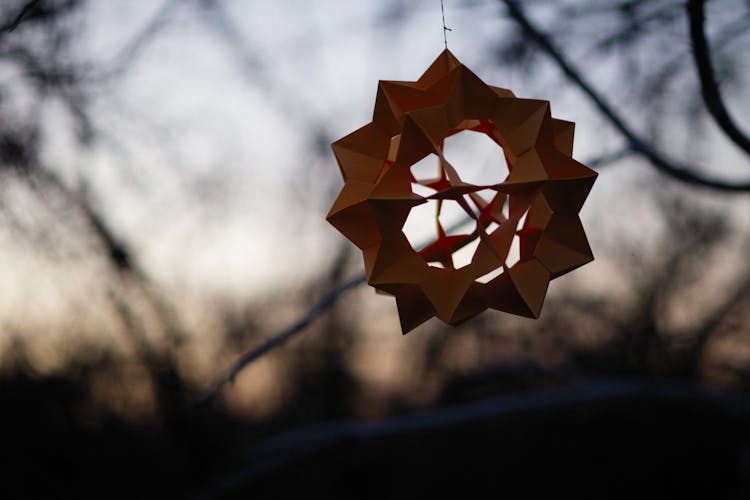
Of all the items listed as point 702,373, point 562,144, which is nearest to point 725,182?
point 562,144

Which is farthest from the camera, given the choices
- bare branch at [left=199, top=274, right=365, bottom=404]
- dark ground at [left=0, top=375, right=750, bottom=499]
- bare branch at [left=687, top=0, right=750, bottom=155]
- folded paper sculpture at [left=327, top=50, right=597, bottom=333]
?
dark ground at [left=0, top=375, right=750, bottom=499]

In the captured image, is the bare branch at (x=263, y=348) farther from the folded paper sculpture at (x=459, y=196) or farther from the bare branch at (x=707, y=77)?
the bare branch at (x=707, y=77)

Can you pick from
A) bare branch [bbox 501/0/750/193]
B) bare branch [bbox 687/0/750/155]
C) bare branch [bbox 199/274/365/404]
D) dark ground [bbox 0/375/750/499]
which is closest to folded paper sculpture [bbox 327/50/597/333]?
bare branch [bbox 687/0/750/155]

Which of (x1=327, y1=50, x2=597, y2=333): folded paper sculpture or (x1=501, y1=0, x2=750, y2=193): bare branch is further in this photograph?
(x1=501, y1=0, x2=750, y2=193): bare branch

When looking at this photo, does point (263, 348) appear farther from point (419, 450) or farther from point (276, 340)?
point (419, 450)

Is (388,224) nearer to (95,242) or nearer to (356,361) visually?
(95,242)

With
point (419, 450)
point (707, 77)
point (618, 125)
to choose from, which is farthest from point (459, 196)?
point (419, 450)

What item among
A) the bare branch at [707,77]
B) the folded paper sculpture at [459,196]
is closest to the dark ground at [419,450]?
the bare branch at [707,77]

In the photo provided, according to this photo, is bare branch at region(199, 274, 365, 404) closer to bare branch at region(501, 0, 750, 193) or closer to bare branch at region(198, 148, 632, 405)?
bare branch at region(198, 148, 632, 405)
